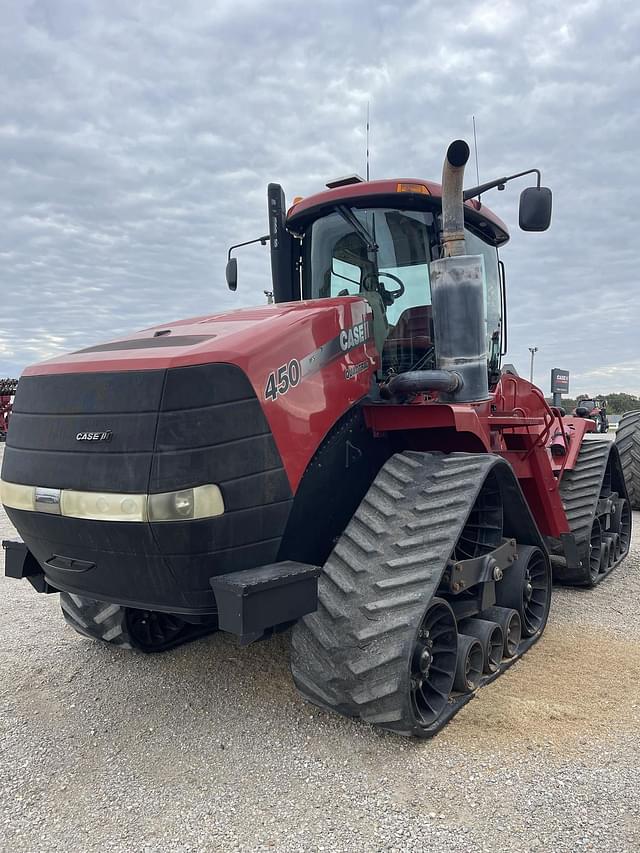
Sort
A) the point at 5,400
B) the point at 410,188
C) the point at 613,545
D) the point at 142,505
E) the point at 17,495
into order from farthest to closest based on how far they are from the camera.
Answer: the point at 5,400
the point at 613,545
the point at 410,188
the point at 17,495
the point at 142,505

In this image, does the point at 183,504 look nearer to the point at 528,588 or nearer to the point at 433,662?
the point at 433,662

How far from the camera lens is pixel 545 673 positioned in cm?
382

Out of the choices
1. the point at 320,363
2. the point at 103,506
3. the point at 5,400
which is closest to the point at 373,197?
the point at 320,363

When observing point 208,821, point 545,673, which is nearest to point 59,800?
point 208,821

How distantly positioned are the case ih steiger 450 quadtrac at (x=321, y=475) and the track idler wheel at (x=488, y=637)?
0.02 metres

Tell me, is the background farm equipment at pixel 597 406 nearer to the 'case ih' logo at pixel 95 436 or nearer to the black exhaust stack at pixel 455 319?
the black exhaust stack at pixel 455 319

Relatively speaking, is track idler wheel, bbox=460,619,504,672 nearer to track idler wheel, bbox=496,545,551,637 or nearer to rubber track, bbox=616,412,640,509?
track idler wheel, bbox=496,545,551,637

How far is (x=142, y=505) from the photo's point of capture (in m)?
2.65

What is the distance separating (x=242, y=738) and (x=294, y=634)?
546 millimetres

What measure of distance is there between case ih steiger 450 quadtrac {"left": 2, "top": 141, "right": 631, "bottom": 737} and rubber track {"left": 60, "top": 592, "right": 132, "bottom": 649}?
0.01 metres

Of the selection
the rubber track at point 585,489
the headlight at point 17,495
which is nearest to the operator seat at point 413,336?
the headlight at point 17,495

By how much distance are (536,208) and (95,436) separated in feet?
9.20

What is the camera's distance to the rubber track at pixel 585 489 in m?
5.51

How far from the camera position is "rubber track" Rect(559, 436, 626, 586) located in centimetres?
551
